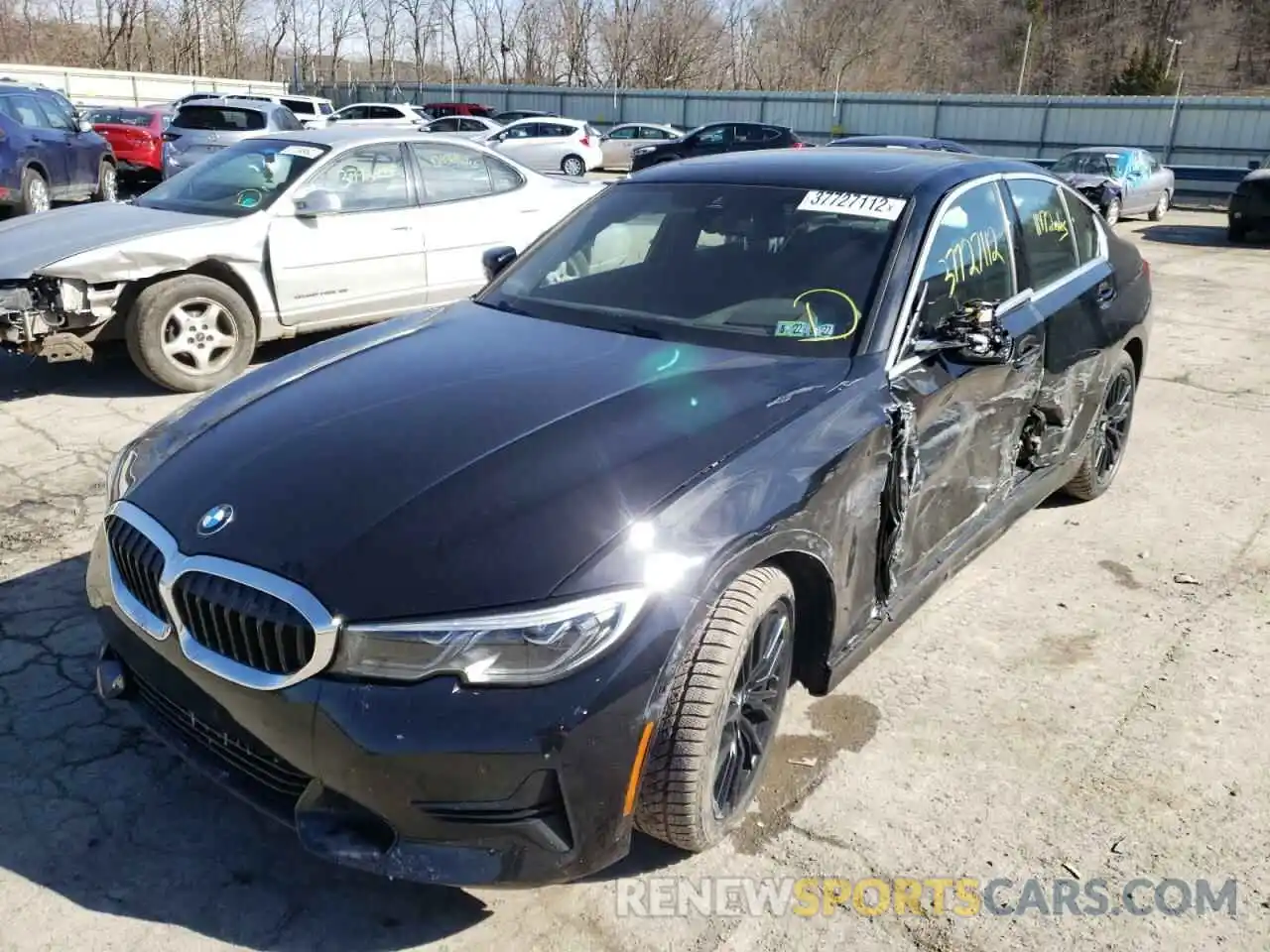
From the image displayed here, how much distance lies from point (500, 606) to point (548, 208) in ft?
21.0

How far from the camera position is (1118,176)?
1866 cm

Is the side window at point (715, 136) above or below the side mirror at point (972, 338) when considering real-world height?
above

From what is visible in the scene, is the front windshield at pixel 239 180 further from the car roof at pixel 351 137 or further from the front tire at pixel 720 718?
the front tire at pixel 720 718

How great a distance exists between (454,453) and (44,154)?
42.6 feet

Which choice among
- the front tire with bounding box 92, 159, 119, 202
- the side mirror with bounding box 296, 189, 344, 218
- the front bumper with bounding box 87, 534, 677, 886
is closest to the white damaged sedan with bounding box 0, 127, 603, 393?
the side mirror with bounding box 296, 189, 344, 218

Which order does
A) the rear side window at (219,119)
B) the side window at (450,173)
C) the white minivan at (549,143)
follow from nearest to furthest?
the side window at (450,173) < the rear side window at (219,119) < the white minivan at (549,143)

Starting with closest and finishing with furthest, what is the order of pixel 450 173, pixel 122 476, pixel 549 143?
pixel 122 476, pixel 450 173, pixel 549 143

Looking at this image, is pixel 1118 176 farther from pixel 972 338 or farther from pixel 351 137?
pixel 972 338

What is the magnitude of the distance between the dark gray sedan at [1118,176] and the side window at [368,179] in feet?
46.5

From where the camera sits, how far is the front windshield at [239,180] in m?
6.63

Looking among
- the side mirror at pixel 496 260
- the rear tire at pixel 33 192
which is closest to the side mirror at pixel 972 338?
the side mirror at pixel 496 260

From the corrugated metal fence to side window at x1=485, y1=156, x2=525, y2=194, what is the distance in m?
23.9

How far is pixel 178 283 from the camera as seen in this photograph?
20.3ft

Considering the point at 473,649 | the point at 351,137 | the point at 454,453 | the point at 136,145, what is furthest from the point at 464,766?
the point at 136,145
